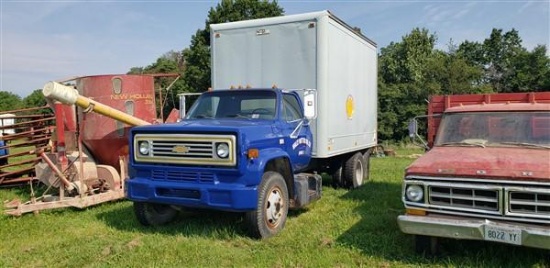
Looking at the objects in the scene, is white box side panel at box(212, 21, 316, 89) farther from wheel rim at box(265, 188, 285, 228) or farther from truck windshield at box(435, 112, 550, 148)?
truck windshield at box(435, 112, 550, 148)

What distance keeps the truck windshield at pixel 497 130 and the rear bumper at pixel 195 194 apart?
2.84 metres

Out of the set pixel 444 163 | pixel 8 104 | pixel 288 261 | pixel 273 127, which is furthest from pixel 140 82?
pixel 8 104

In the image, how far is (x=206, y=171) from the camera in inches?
234

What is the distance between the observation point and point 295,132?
716 cm

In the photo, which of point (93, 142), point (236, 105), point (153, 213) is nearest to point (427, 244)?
point (236, 105)

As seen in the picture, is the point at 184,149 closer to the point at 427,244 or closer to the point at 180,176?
the point at 180,176

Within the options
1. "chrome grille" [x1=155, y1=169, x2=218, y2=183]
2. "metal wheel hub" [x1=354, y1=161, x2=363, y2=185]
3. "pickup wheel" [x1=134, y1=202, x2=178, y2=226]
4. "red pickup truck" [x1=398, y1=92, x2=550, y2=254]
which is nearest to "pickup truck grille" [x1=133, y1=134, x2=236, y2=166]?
"chrome grille" [x1=155, y1=169, x2=218, y2=183]

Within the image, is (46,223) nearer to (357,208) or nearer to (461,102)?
(357,208)

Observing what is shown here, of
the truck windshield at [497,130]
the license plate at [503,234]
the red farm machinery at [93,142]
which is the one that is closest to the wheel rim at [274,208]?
the truck windshield at [497,130]

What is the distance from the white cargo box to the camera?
8.19 meters

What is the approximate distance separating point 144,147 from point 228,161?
1409 mm

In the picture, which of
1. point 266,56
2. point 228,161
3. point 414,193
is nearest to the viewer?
point 414,193

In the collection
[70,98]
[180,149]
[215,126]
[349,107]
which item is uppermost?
[70,98]

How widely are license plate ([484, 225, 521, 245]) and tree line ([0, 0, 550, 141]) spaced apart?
31.9 m
